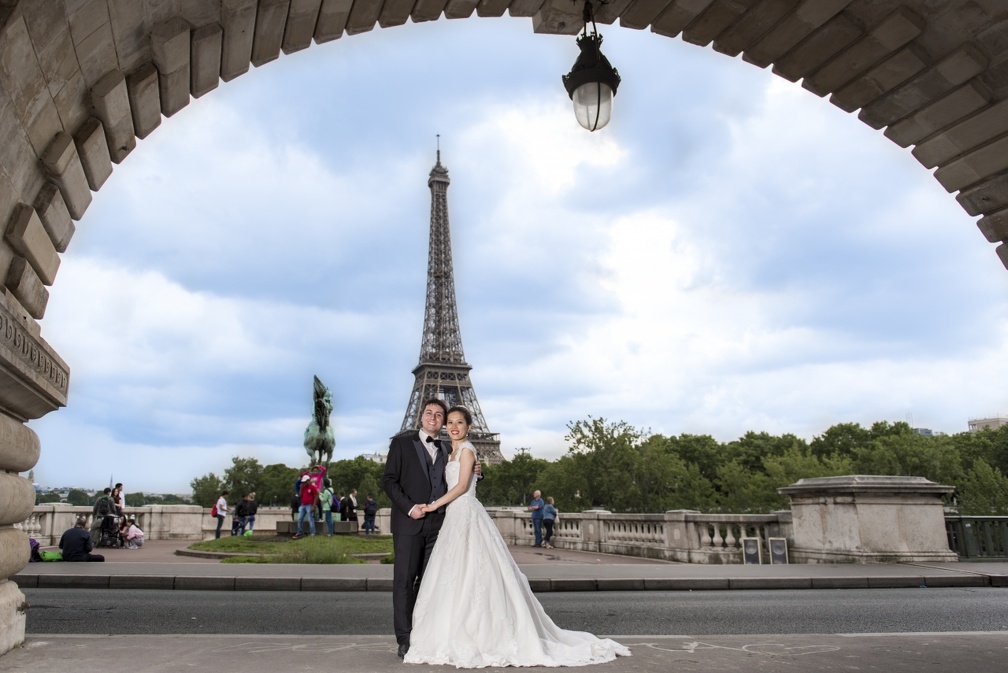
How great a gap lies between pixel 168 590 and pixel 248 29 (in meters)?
9.31

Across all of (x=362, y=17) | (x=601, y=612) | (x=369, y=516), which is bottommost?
(x=601, y=612)

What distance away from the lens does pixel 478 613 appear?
5.14 metres

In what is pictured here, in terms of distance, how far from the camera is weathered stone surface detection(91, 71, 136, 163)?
4.38m

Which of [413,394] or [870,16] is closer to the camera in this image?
[870,16]

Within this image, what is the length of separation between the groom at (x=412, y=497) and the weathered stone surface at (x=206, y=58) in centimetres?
257

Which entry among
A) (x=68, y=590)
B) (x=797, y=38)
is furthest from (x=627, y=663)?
(x=68, y=590)

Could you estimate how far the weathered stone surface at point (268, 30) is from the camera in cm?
479

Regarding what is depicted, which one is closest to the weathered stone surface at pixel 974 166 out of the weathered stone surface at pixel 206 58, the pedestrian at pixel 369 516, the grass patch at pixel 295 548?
the weathered stone surface at pixel 206 58

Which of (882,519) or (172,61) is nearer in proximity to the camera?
(172,61)

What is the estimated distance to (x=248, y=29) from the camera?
15.9 ft

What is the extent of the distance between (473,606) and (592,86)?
12.2ft

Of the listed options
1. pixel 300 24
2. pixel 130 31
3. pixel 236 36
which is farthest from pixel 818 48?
pixel 130 31

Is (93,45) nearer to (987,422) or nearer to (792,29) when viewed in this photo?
(792,29)

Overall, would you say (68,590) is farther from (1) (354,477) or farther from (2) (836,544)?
(1) (354,477)
